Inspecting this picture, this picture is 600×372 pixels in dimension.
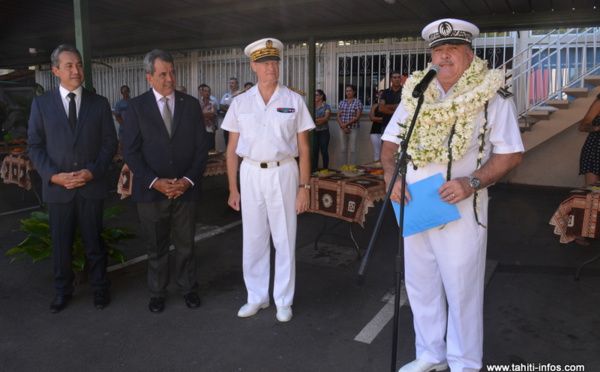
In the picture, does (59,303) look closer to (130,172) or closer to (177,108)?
(177,108)

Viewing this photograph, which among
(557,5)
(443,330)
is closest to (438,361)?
(443,330)

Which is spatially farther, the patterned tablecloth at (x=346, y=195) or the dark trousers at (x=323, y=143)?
the dark trousers at (x=323, y=143)

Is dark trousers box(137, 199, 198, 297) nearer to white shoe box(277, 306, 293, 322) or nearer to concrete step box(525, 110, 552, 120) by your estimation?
white shoe box(277, 306, 293, 322)

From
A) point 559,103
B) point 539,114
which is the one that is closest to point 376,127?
point 539,114

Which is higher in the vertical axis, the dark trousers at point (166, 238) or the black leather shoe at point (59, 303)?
the dark trousers at point (166, 238)

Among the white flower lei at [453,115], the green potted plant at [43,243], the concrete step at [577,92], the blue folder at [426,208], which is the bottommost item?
the green potted plant at [43,243]

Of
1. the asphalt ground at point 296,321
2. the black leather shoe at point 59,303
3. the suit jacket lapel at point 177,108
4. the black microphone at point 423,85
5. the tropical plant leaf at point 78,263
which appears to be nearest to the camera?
the black microphone at point 423,85

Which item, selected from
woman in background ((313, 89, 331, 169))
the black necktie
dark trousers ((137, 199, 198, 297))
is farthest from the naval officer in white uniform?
woman in background ((313, 89, 331, 169))

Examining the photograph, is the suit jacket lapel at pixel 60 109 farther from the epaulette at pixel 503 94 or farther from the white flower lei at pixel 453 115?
the epaulette at pixel 503 94

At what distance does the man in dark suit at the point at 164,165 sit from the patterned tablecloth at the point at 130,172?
2549 millimetres

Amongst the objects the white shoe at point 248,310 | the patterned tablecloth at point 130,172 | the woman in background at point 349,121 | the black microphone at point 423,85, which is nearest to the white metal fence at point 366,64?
the woman in background at point 349,121

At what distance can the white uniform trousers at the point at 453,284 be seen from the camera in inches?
98.7

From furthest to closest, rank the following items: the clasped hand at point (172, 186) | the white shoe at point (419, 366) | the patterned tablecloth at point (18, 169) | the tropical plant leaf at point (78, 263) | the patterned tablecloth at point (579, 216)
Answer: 1. the patterned tablecloth at point (18, 169)
2. the patterned tablecloth at point (579, 216)
3. the tropical plant leaf at point (78, 263)
4. the clasped hand at point (172, 186)
5. the white shoe at point (419, 366)

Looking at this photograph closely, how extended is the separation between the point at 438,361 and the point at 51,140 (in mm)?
3024
